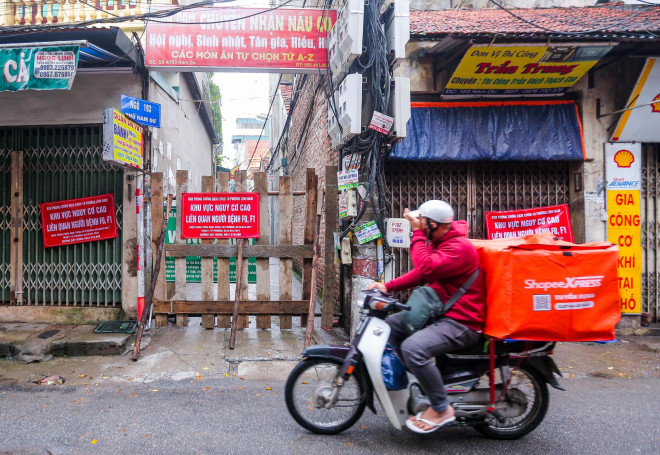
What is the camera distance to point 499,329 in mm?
3217

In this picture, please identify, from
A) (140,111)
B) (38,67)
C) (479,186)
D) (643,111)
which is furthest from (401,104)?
(38,67)

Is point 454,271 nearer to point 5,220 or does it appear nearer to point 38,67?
point 38,67

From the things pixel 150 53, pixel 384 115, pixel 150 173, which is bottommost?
pixel 150 173

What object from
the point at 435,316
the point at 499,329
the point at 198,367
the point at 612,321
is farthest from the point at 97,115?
the point at 612,321

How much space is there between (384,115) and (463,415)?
11.4 ft

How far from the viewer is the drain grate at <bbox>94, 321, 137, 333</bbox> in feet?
19.7

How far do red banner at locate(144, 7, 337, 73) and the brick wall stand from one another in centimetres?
63

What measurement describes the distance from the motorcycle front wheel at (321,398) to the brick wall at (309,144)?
11.3 feet

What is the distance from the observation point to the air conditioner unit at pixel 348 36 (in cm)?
550

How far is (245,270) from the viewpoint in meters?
6.57

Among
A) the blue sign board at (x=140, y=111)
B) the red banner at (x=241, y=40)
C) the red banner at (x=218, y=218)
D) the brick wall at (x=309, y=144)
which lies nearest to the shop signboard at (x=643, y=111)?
the brick wall at (x=309, y=144)

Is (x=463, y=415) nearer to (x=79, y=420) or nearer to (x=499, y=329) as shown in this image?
(x=499, y=329)

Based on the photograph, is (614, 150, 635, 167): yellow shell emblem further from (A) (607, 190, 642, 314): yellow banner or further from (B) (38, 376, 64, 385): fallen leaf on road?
(B) (38, 376, 64, 385): fallen leaf on road

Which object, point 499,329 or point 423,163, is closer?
point 499,329
